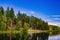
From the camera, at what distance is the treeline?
2481 centimetres

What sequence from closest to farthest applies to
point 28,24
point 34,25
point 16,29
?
1. point 16,29
2. point 28,24
3. point 34,25

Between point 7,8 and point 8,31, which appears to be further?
point 7,8

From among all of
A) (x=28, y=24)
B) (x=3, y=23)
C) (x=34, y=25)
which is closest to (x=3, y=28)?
(x=3, y=23)

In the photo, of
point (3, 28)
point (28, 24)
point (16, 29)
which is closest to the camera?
point (3, 28)

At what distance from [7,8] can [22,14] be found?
2.89 meters

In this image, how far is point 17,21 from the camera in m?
28.0

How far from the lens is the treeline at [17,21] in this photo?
2481cm

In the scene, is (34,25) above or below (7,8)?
below

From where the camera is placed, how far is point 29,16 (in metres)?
29.3

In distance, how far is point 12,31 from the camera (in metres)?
24.5

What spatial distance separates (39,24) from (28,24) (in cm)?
316

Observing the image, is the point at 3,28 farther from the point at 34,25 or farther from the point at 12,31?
the point at 34,25

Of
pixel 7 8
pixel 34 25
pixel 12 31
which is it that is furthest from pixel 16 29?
pixel 34 25

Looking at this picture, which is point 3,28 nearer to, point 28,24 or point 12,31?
point 12,31
